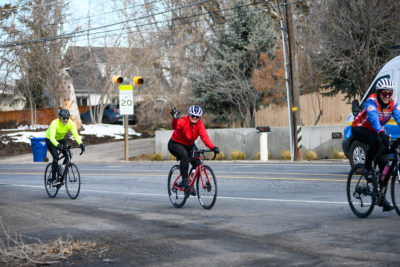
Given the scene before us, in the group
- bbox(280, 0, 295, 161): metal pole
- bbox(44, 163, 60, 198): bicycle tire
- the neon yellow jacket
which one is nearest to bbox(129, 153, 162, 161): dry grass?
bbox(280, 0, 295, 161): metal pole

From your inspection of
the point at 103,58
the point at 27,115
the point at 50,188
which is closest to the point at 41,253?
the point at 50,188

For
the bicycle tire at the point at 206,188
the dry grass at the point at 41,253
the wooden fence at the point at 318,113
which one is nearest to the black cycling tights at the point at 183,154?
the bicycle tire at the point at 206,188

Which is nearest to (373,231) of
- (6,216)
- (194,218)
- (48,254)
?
(194,218)

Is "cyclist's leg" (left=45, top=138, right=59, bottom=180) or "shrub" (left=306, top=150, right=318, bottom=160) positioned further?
"shrub" (left=306, top=150, right=318, bottom=160)

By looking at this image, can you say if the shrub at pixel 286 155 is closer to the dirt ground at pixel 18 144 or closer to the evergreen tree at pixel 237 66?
the evergreen tree at pixel 237 66

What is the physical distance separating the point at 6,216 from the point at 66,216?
1033 mm

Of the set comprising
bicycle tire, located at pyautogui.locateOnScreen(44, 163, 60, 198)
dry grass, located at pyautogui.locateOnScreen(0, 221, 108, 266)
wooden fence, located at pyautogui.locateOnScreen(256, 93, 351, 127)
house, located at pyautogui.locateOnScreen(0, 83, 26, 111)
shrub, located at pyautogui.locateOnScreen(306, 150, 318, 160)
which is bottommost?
dry grass, located at pyautogui.locateOnScreen(0, 221, 108, 266)

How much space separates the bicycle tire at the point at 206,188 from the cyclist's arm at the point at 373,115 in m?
2.96

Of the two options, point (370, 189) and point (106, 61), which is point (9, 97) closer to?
point (106, 61)

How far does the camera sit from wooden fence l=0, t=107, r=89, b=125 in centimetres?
5684

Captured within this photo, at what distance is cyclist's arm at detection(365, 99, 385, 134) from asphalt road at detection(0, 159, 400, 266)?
123cm

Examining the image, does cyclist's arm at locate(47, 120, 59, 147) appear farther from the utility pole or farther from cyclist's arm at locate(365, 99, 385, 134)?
the utility pole

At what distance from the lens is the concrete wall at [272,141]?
25.9m

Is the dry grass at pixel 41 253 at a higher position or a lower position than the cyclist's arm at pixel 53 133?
lower
